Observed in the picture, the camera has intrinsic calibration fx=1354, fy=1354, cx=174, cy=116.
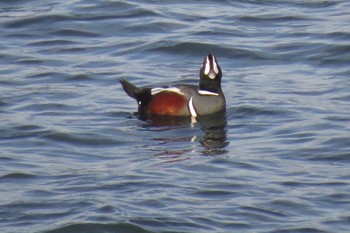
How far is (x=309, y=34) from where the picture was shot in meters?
18.3

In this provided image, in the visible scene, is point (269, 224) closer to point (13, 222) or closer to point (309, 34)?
point (13, 222)

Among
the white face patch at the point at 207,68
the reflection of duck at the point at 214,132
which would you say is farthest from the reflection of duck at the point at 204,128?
the white face patch at the point at 207,68

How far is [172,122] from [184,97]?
0.41 meters

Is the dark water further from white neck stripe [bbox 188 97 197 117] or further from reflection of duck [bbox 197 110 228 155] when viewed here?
white neck stripe [bbox 188 97 197 117]

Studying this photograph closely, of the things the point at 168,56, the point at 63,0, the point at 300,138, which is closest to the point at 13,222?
the point at 300,138

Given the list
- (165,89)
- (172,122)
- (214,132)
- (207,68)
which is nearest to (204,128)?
(214,132)

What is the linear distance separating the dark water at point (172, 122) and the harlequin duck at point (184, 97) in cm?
19

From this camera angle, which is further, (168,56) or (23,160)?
(168,56)

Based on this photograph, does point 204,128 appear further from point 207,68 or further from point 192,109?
point 207,68

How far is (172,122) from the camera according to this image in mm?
14336

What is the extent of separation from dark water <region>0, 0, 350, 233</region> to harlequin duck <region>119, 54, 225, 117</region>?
19 centimetres

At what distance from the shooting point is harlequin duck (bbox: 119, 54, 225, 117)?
14562 mm

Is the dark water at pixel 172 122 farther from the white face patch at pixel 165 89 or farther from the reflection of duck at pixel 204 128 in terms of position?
the white face patch at pixel 165 89

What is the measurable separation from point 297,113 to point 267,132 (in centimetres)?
85
